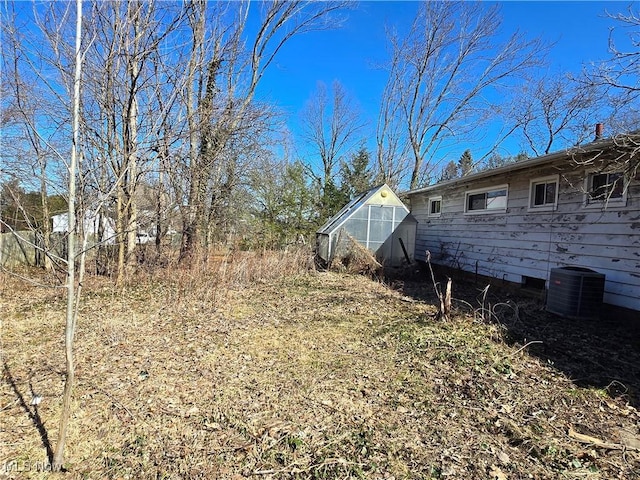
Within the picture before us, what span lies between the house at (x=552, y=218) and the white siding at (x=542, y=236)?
2 cm

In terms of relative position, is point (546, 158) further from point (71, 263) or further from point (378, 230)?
point (71, 263)

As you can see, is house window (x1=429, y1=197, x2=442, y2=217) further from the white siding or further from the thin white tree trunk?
the thin white tree trunk

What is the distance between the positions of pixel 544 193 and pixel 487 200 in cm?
179

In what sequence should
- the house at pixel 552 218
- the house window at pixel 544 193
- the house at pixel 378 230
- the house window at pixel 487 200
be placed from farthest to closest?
1. the house at pixel 378 230
2. the house window at pixel 487 200
3. the house window at pixel 544 193
4. the house at pixel 552 218

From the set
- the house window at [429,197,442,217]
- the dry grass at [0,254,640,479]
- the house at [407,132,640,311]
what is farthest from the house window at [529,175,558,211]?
the house window at [429,197,442,217]

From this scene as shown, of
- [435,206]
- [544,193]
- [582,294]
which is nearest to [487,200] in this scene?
[544,193]

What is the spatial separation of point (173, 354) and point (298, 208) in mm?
Answer: 12254

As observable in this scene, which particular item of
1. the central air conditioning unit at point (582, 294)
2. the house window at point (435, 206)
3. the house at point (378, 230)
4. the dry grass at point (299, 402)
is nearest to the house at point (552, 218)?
the central air conditioning unit at point (582, 294)

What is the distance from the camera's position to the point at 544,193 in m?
6.83

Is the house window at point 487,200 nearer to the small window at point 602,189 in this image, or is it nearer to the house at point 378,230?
the small window at point 602,189

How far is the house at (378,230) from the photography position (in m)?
10.5

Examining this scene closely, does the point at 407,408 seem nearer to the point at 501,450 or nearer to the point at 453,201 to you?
the point at 501,450

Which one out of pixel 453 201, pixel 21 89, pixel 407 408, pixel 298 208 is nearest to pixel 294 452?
pixel 407 408

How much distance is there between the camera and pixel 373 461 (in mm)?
2256
